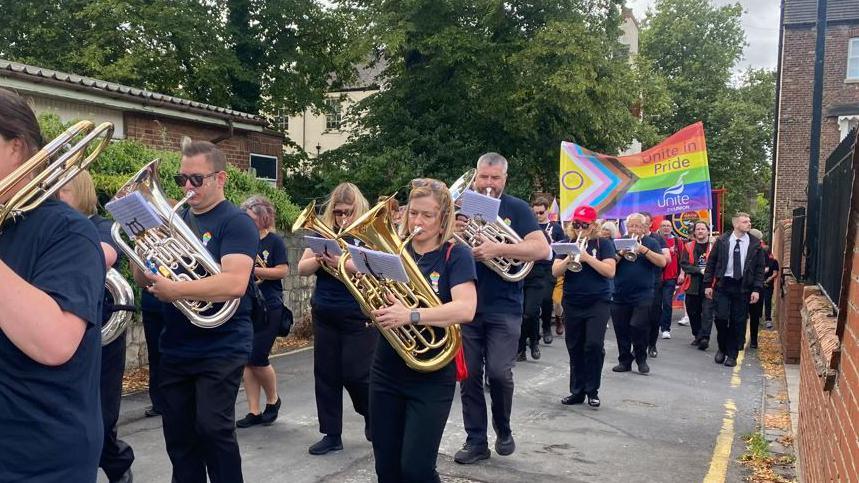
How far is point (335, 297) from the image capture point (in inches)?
222

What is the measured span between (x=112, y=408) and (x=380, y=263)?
2279mm

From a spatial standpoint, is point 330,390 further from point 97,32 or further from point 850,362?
point 97,32

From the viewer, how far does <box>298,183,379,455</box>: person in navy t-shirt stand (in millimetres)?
5609

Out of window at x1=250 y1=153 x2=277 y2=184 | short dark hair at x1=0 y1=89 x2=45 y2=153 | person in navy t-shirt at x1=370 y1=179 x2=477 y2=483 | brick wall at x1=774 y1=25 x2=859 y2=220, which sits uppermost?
brick wall at x1=774 y1=25 x2=859 y2=220

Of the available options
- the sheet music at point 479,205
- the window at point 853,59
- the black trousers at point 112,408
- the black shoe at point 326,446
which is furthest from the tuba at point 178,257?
the window at point 853,59

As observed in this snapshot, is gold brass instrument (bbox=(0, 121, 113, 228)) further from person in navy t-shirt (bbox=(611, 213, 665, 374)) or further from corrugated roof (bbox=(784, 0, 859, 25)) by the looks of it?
corrugated roof (bbox=(784, 0, 859, 25))

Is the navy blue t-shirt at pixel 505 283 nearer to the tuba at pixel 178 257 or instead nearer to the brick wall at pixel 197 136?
the tuba at pixel 178 257

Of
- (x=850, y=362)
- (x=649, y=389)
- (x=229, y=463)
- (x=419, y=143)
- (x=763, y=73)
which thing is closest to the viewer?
(x=850, y=362)

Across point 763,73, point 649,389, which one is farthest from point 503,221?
point 763,73

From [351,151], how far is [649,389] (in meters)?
13.0

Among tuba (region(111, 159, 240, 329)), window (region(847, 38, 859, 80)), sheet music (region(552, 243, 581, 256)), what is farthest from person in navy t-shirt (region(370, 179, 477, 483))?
window (region(847, 38, 859, 80))

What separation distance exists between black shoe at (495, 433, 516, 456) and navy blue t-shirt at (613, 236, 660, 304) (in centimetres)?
401

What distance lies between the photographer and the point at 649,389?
8.47 meters

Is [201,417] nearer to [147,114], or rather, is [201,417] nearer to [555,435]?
[555,435]
